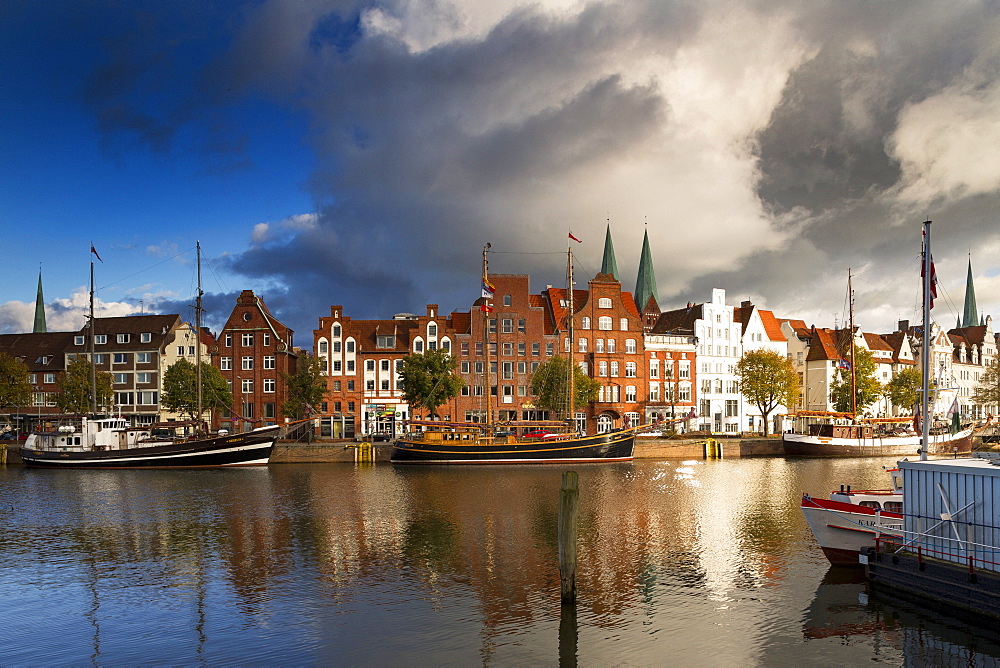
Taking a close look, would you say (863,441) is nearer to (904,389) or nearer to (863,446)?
(863,446)

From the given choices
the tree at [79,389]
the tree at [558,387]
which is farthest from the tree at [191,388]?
the tree at [558,387]

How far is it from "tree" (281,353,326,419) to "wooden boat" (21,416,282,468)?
1609 cm

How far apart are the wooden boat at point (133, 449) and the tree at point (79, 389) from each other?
17.2 m

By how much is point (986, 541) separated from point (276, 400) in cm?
8902

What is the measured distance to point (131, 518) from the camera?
42875 mm

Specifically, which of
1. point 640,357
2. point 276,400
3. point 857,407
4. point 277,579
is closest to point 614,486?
point 277,579

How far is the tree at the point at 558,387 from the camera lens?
9088 centimetres

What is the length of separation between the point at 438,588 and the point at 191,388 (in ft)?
247

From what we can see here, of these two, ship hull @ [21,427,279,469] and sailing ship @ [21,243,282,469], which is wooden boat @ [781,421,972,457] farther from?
ship hull @ [21,427,279,469]

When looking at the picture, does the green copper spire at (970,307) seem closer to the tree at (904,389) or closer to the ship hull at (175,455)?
the tree at (904,389)

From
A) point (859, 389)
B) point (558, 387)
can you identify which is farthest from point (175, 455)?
point (859, 389)

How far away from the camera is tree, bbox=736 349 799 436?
97375 mm

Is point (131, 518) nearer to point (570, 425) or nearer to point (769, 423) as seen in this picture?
point (570, 425)

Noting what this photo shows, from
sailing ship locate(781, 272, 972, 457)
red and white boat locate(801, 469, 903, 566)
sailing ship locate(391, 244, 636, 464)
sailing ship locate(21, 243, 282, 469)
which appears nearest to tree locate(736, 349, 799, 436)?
sailing ship locate(781, 272, 972, 457)
